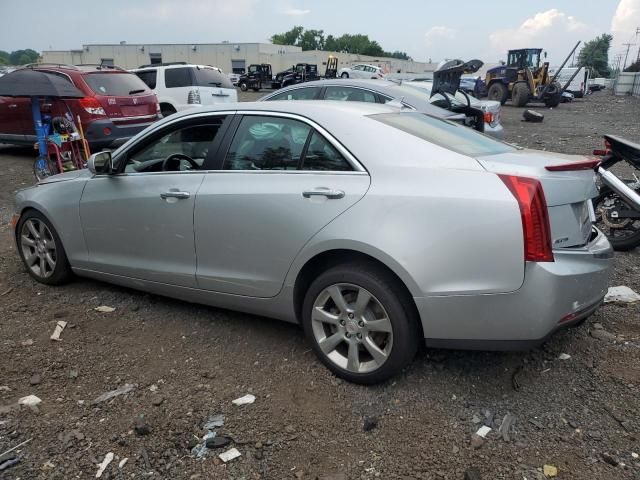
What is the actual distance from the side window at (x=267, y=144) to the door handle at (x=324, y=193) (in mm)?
260

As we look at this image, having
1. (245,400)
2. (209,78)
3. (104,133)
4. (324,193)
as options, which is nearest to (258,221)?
(324,193)

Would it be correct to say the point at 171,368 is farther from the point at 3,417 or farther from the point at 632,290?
the point at 632,290

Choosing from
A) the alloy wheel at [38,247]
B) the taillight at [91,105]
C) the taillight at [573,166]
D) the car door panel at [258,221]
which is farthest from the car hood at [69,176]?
the taillight at [91,105]

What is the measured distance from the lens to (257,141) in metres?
3.43

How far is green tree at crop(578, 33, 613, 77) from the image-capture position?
286 ft

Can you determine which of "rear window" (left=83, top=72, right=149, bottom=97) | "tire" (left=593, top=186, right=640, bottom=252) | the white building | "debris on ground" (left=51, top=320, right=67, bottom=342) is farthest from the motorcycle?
the white building

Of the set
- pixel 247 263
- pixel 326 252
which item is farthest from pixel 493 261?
pixel 247 263

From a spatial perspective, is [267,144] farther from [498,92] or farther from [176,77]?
[498,92]

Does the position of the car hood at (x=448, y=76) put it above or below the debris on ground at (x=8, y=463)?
above

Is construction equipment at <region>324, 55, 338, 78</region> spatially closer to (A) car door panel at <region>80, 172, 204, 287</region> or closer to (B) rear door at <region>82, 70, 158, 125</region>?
(B) rear door at <region>82, 70, 158, 125</region>

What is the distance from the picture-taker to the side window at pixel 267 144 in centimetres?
326

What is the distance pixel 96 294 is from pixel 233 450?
2393 mm

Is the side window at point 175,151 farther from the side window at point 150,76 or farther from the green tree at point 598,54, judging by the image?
the green tree at point 598,54

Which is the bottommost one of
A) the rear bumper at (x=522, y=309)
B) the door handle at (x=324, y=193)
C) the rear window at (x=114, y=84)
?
the rear bumper at (x=522, y=309)
